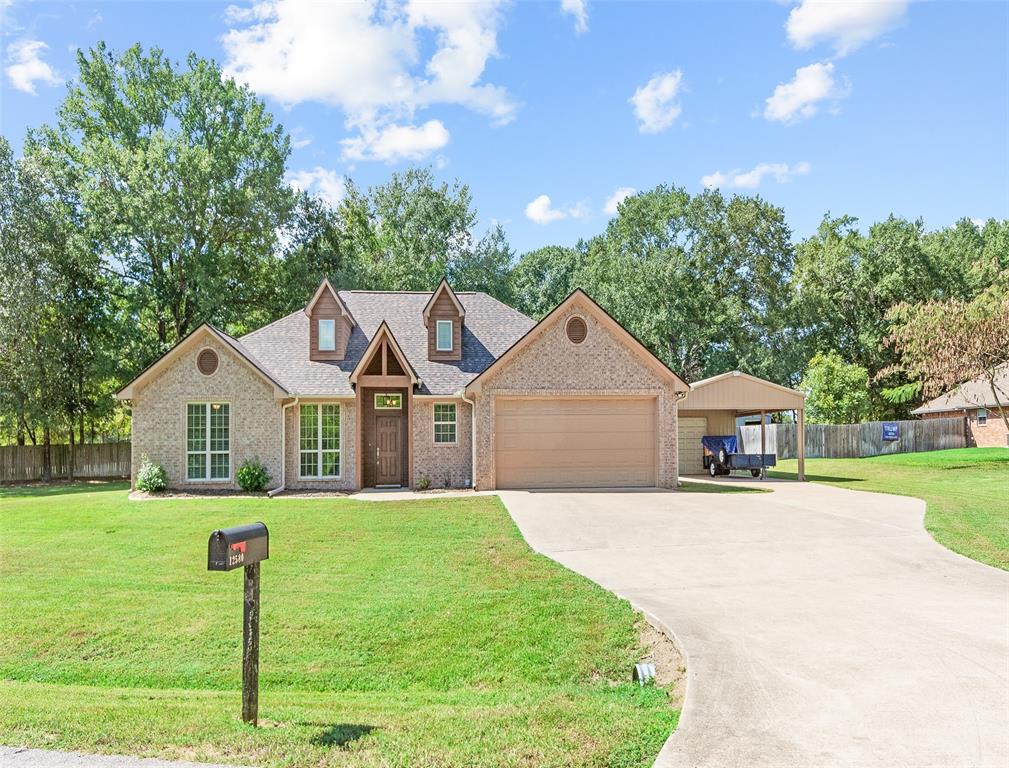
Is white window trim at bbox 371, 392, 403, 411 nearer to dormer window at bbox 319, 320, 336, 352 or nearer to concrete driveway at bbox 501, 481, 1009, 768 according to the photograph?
dormer window at bbox 319, 320, 336, 352

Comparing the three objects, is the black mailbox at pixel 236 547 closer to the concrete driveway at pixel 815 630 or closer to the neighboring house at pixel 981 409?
the concrete driveway at pixel 815 630

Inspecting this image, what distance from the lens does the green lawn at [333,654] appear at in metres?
4.37

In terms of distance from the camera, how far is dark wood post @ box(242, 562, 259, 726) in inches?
190

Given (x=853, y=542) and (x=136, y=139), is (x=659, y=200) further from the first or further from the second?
Answer: (x=853, y=542)

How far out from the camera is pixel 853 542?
1179 centimetres

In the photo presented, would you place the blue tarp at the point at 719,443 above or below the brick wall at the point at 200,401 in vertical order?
below

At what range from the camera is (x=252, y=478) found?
19.9m

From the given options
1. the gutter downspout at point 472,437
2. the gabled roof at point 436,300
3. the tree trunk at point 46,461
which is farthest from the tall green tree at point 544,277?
the tree trunk at point 46,461

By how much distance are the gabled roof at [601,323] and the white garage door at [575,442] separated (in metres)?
1.00

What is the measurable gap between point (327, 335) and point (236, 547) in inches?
731

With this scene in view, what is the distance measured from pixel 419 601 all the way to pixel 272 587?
212 cm

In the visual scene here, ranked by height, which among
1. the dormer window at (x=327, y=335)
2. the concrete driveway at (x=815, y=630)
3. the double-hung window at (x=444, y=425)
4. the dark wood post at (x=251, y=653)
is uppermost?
the dormer window at (x=327, y=335)

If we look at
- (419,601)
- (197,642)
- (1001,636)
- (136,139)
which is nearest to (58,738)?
(197,642)

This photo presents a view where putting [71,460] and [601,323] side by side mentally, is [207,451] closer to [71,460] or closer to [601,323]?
[601,323]
